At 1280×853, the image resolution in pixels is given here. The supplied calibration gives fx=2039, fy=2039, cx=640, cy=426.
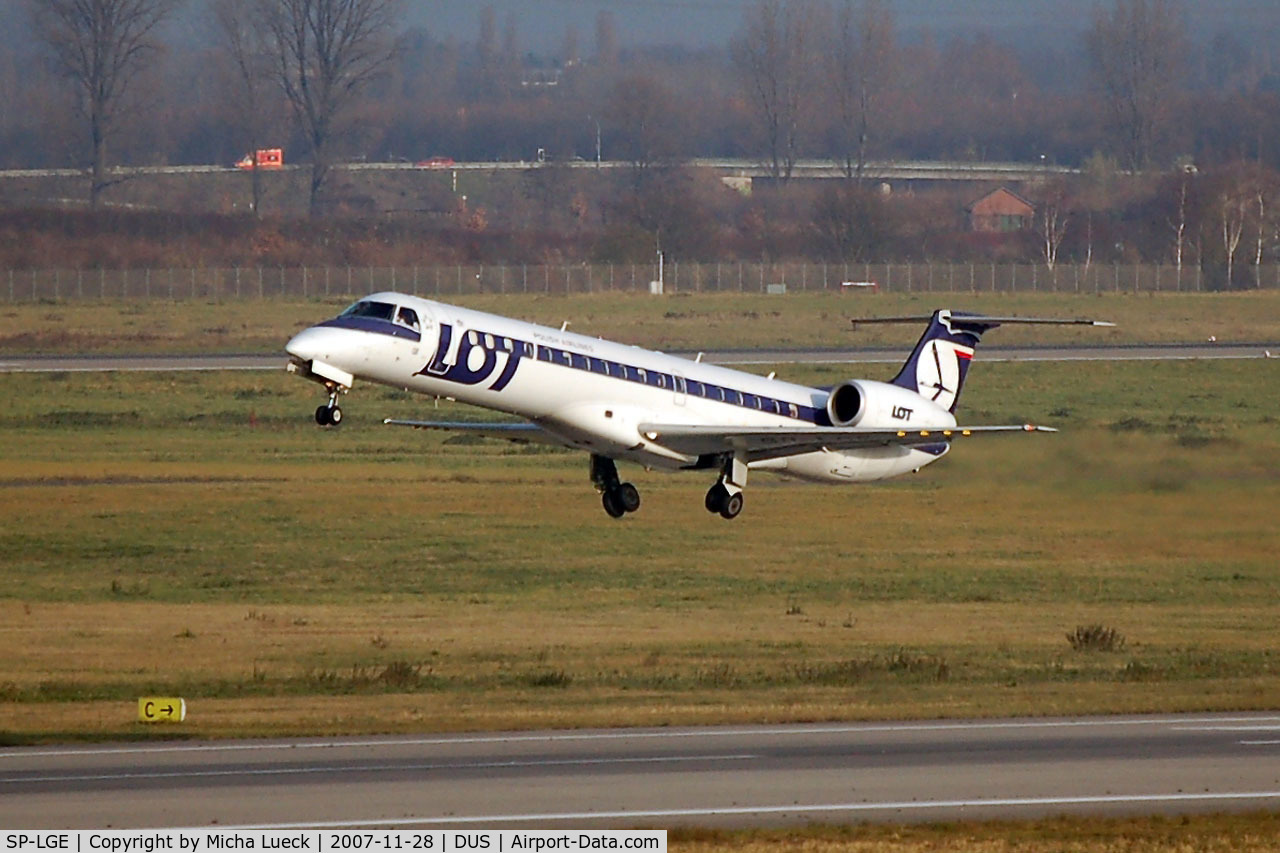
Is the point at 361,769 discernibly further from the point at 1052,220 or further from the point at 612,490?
the point at 1052,220

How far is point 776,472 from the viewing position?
1523 inches

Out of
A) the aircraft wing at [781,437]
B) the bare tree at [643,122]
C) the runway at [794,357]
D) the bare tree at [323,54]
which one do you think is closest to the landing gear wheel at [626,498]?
the aircraft wing at [781,437]

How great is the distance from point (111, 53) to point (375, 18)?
1853cm

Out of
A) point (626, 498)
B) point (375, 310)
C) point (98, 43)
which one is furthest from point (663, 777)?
point (98, 43)

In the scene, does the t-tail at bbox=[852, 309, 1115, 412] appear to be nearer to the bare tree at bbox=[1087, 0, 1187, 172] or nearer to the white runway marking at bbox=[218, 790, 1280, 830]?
the white runway marking at bbox=[218, 790, 1280, 830]

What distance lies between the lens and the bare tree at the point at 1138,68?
525 ft

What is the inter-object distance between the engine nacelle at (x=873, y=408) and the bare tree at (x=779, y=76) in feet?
390

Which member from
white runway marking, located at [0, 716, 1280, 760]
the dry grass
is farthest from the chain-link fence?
the dry grass

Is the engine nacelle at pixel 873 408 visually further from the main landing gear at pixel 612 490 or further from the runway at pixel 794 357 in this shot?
the runway at pixel 794 357

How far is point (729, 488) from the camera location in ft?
122

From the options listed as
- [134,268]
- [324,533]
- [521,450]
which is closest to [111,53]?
[134,268]

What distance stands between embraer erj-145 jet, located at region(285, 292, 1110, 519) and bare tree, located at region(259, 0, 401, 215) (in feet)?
329

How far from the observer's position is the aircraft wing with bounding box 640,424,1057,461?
35.1m

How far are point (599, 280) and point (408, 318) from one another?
66.9 m
